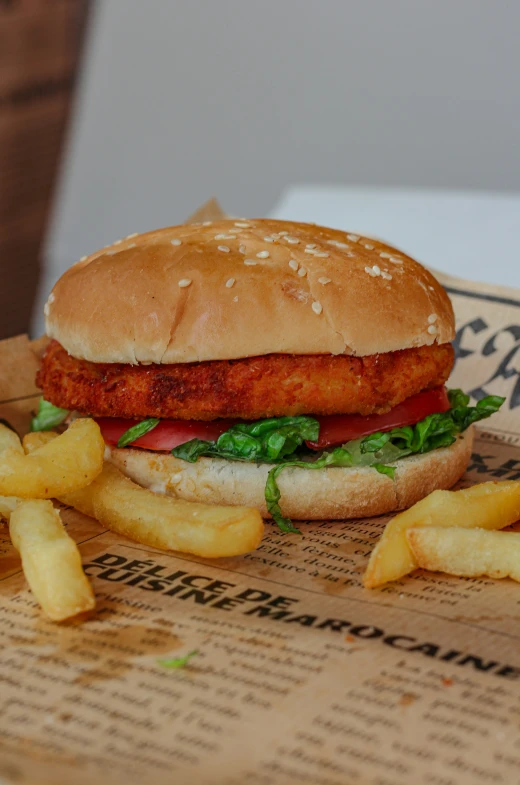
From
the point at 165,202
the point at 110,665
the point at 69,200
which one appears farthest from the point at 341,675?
the point at 69,200

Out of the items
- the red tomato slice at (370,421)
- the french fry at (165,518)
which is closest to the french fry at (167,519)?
the french fry at (165,518)

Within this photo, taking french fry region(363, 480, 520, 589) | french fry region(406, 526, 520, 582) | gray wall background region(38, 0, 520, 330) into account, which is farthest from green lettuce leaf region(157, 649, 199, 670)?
gray wall background region(38, 0, 520, 330)

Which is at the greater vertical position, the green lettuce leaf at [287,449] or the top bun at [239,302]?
the top bun at [239,302]

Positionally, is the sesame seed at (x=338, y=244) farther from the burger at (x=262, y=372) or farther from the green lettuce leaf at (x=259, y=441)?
the green lettuce leaf at (x=259, y=441)

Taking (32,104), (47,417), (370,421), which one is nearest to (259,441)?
(370,421)

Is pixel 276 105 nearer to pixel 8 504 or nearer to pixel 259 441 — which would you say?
pixel 259 441

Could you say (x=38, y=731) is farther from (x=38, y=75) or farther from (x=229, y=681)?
(x=38, y=75)
